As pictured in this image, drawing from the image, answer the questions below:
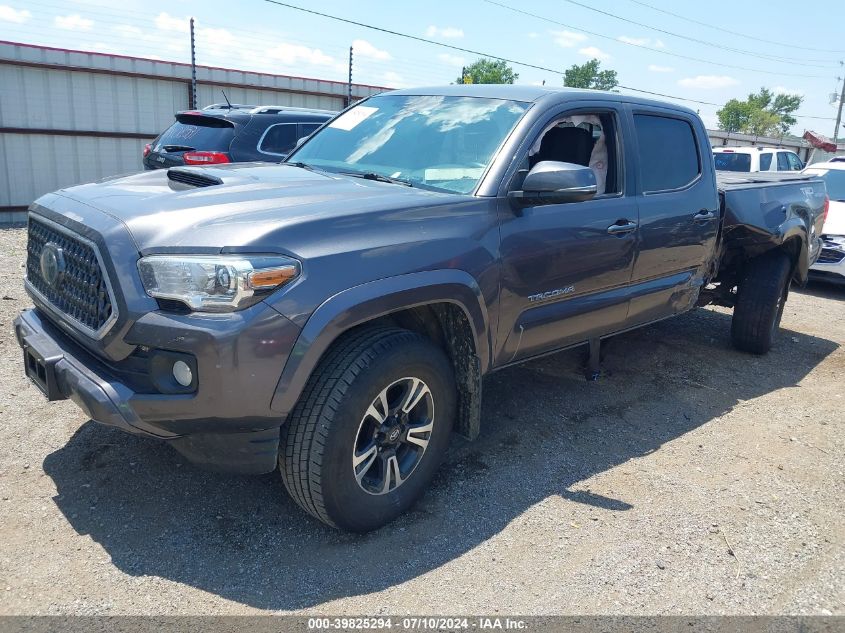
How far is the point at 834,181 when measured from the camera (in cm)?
1053

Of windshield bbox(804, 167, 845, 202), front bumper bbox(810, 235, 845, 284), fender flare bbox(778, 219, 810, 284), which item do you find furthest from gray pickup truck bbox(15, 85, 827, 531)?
windshield bbox(804, 167, 845, 202)

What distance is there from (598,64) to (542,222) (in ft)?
282

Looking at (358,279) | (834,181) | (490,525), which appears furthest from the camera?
(834,181)

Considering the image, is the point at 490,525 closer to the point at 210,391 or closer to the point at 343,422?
the point at 343,422

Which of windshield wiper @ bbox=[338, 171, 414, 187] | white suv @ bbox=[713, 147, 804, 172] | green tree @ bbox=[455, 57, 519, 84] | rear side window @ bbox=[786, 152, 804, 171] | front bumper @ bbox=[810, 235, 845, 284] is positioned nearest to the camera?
windshield wiper @ bbox=[338, 171, 414, 187]

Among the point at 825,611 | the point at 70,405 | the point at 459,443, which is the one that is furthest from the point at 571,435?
the point at 70,405

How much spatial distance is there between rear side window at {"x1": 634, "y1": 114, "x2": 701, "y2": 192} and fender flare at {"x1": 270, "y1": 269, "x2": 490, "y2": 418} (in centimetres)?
182

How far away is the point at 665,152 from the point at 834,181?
25.0 ft

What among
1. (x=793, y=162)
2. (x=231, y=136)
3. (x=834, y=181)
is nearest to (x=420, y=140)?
(x=231, y=136)

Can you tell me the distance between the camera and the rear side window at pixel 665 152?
4.39 m

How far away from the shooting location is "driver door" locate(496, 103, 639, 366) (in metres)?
3.42

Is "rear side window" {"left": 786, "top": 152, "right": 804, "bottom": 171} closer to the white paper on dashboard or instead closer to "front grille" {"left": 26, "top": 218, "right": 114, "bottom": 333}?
the white paper on dashboard

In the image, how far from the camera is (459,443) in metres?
3.98

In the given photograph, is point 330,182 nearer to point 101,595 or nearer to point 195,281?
point 195,281
